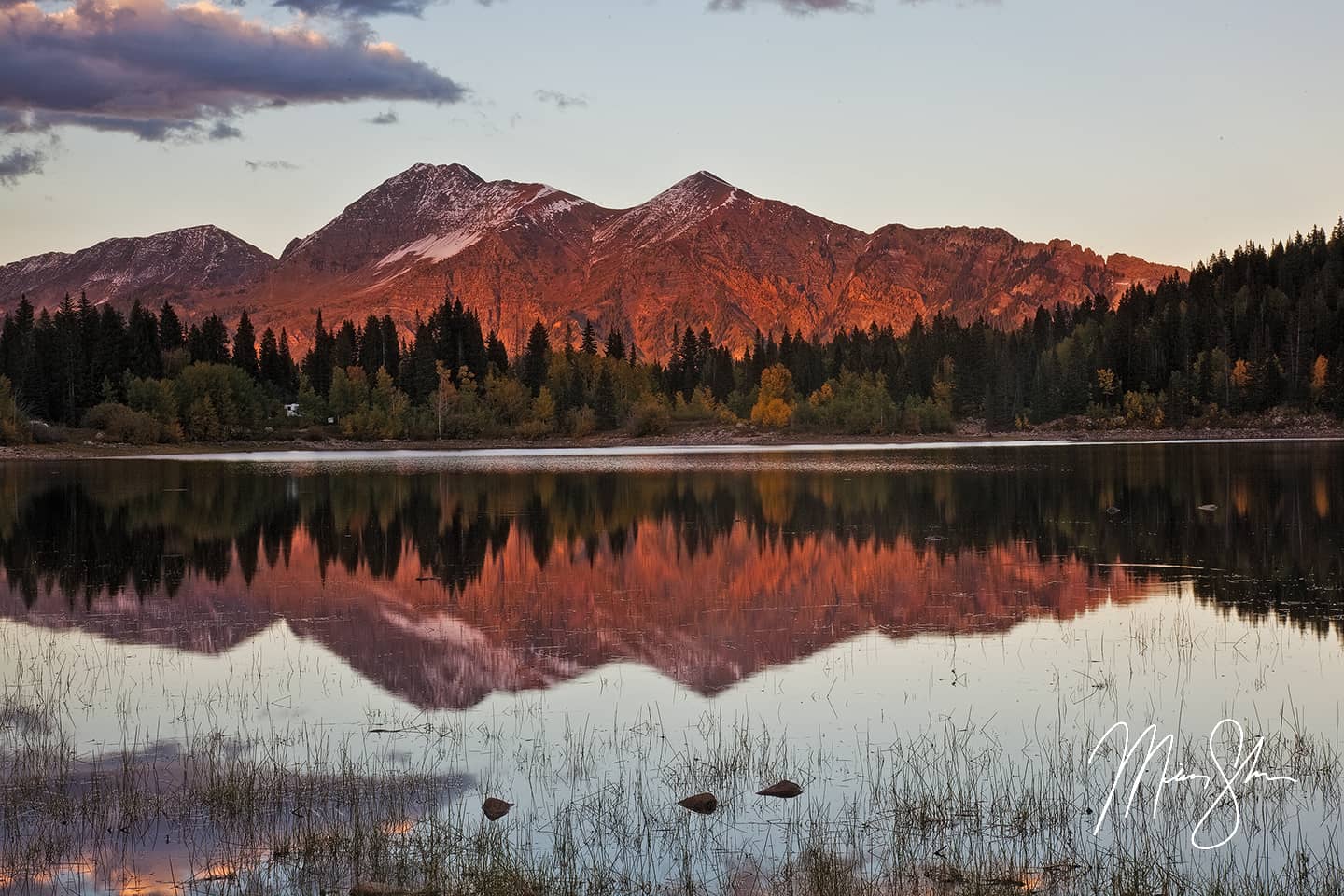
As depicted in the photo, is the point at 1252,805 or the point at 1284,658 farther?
the point at 1284,658

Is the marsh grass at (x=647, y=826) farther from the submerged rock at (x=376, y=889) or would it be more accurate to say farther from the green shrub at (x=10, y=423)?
the green shrub at (x=10, y=423)

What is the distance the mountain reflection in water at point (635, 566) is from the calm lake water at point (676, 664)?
7.0 inches

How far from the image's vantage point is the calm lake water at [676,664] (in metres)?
13.0

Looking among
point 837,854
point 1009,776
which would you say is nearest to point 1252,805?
point 1009,776

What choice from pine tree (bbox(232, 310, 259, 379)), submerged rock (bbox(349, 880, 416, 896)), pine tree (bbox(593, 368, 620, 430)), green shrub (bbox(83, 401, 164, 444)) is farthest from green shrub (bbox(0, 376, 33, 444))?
submerged rock (bbox(349, 880, 416, 896))

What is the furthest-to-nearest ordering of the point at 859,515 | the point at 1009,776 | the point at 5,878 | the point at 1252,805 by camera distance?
the point at 859,515 < the point at 1009,776 < the point at 1252,805 < the point at 5,878

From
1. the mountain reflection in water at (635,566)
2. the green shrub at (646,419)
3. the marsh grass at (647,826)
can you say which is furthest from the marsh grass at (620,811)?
the green shrub at (646,419)

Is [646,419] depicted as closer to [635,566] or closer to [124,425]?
[124,425]

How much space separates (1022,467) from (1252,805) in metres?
74.1

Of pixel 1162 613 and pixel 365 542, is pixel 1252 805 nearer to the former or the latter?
pixel 1162 613

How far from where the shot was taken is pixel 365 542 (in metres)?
41.9

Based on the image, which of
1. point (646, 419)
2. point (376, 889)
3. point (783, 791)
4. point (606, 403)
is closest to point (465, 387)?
point (606, 403)
